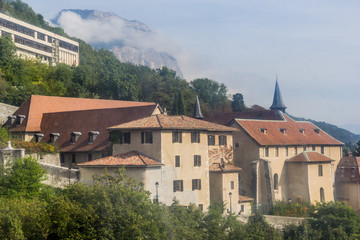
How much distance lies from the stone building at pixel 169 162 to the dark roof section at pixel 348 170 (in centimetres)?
2059

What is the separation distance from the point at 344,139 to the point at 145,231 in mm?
131993

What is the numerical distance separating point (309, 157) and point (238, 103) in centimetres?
4850

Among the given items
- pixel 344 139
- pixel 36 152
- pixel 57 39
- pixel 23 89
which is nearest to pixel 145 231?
pixel 36 152

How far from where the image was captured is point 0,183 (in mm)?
40000

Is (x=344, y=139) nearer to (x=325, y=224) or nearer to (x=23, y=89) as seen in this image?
(x=23, y=89)

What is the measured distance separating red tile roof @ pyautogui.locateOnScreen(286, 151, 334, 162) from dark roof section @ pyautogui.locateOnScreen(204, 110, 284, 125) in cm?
1468

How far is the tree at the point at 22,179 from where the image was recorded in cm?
3922

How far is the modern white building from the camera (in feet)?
314

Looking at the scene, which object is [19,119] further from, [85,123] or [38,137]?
[85,123]

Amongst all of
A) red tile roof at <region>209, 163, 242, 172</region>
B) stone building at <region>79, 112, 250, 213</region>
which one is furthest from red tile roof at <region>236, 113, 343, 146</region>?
stone building at <region>79, 112, 250, 213</region>

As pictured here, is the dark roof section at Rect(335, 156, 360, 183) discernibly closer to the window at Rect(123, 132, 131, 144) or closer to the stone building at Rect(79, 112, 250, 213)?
the stone building at Rect(79, 112, 250, 213)

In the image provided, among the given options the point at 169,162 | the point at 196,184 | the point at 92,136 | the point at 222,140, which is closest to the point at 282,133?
the point at 222,140

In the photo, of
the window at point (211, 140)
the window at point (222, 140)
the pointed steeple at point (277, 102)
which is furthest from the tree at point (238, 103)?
the window at point (211, 140)

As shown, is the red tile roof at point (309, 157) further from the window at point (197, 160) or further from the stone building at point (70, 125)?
the window at point (197, 160)
